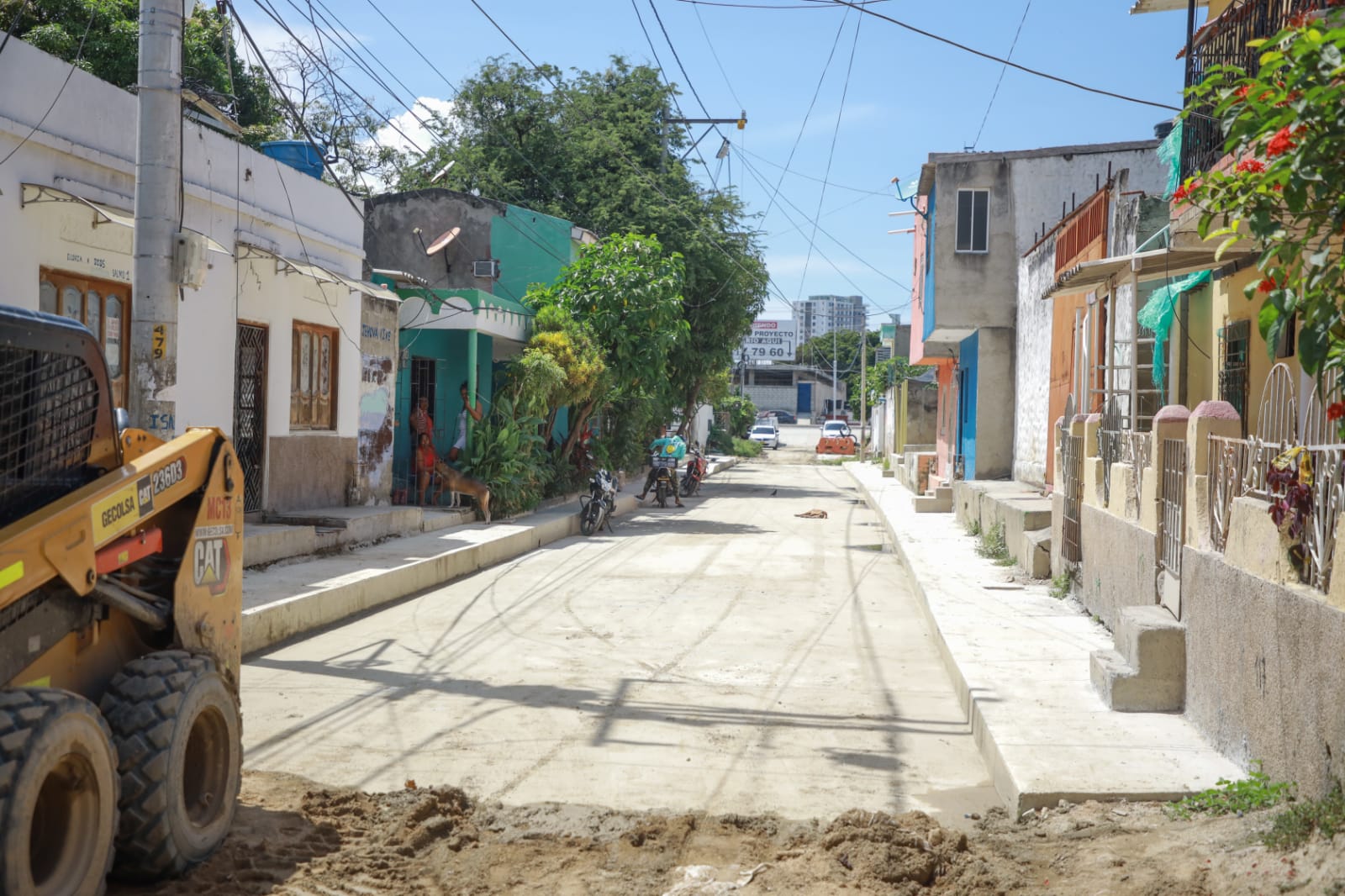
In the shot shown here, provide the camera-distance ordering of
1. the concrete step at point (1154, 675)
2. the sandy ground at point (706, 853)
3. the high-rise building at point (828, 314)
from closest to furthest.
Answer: the sandy ground at point (706, 853) < the concrete step at point (1154, 675) < the high-rise building at point (828, 314)

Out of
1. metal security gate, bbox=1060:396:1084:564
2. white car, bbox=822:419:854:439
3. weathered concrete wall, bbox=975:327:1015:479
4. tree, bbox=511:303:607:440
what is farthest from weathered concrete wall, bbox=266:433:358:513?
white car, bbox=822:419:854:439

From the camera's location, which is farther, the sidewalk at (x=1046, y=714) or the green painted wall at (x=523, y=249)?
the green painted wall at (x=523, y=249)

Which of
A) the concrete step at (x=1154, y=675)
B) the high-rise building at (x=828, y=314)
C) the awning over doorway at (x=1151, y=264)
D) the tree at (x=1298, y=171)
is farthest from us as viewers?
the high-rise building at (x=828, y=314)

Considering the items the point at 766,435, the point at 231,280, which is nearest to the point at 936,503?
the point at 231,280

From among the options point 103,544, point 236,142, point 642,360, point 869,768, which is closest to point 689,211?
point 642,360

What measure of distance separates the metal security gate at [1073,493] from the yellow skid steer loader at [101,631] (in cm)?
881

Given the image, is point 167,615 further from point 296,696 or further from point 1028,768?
point 1028,768

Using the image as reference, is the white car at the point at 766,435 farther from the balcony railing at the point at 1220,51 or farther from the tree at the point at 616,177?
the balcony railing at the point at 1220,51

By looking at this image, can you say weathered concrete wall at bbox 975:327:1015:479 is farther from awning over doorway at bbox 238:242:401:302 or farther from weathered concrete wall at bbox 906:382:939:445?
weathered concrete wall at bbox 906:382:939:445

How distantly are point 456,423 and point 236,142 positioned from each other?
27.9 ft

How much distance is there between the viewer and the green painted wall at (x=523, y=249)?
26203 mm

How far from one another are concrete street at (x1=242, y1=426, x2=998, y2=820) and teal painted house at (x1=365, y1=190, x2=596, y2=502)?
26.5 feet

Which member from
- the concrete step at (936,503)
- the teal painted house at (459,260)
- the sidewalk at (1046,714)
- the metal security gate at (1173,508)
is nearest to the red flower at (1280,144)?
the sidewalk at (1046,714)

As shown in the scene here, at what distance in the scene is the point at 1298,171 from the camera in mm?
3605
